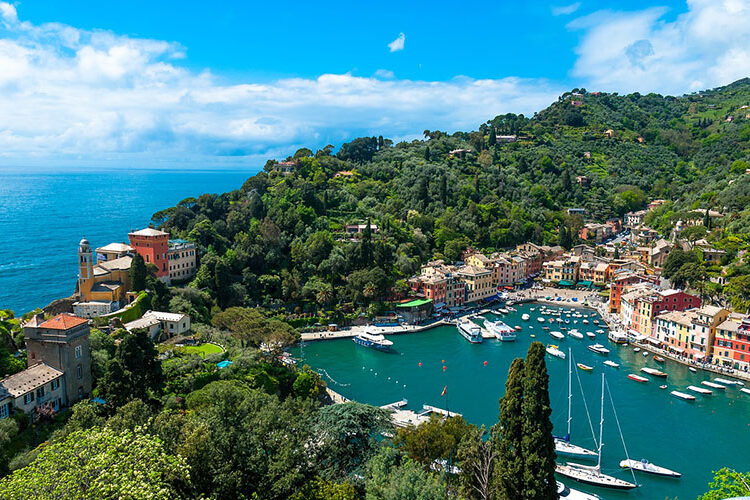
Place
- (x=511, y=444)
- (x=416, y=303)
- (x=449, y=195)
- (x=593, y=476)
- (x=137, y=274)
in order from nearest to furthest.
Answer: (x=511, y=444), (x=593, y=476), (x=137, y=274), (x=416, y=303), (x=449, y=195)

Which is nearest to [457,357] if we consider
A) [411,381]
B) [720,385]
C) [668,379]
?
[411,381]

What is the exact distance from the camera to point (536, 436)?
15680 mm

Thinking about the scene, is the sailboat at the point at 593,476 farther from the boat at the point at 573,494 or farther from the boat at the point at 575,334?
the boat at the point at 575,334

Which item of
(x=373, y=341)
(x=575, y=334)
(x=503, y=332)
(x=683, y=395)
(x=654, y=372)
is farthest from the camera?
(x=575, y=334)

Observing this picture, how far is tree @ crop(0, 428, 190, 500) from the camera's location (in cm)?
925

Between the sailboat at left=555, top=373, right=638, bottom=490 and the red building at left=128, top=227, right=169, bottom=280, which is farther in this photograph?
the red building at left=128, top=227, right=169, bottom=280

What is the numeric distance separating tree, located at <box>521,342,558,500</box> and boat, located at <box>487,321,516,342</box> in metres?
26.4

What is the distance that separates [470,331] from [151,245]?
26.8 m

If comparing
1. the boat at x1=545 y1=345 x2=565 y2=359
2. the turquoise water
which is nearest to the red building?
the turquoise water

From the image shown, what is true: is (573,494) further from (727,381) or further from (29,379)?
(29,379)

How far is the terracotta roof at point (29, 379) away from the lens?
18531mm

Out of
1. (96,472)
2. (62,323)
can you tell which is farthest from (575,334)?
(96,472)

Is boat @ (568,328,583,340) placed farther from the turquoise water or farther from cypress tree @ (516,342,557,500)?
cypress tree @ (516,342,557,500)

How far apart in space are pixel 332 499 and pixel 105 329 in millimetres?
20945
